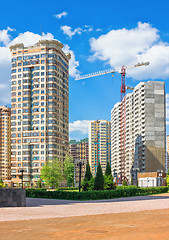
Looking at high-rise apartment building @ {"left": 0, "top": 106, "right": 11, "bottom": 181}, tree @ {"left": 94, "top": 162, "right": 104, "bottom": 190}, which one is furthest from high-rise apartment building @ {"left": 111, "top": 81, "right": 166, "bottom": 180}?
tree @ {"left": 94, "top": 162, "right": 104, "bottom": 190}

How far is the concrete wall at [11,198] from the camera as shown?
28266 millimetres

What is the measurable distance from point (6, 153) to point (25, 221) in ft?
567

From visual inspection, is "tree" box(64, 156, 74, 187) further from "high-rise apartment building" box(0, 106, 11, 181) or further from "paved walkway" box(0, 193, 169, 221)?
"paved walkway" box(0, 193, 169, 221)

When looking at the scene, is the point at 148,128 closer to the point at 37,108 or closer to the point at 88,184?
the point at 37,108

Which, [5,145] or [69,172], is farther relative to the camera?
[5,145]

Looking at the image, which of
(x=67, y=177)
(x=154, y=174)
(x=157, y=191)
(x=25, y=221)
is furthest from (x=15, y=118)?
(x=25, y=221)

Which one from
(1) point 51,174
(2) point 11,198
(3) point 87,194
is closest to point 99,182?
(3) point 87,194

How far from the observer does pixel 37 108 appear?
395ft

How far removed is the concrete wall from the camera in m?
28.3

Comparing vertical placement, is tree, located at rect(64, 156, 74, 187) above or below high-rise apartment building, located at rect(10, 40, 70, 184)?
below

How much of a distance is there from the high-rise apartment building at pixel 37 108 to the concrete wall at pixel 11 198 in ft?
291

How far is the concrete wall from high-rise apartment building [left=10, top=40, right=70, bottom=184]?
88.6 metres

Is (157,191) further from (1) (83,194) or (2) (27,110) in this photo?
(2) (27,110)

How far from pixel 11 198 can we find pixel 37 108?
93189mm
